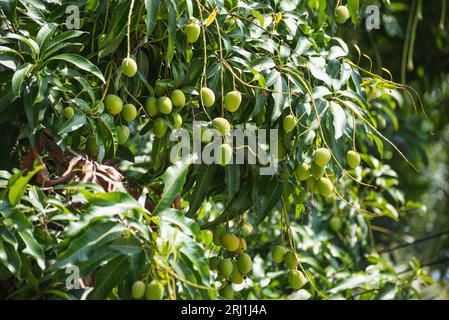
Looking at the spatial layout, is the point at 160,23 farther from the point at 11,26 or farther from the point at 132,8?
the point at 11,26

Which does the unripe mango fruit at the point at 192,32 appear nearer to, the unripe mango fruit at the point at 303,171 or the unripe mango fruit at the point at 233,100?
the unripe mango fruit at the point at 233,100

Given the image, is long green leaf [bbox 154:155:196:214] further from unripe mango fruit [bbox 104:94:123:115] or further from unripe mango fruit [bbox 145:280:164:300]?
unripe mango fruit [bbox 104:94:123:115]

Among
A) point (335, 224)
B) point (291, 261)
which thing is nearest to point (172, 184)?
point (291, 261)

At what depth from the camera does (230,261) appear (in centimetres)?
158

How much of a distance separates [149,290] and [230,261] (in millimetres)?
398

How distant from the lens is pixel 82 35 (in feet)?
5.48

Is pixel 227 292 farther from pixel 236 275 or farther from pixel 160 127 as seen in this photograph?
pixel 160 127

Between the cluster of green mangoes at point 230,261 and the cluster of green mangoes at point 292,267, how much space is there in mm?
91

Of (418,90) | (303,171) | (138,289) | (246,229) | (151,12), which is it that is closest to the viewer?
(138,289)

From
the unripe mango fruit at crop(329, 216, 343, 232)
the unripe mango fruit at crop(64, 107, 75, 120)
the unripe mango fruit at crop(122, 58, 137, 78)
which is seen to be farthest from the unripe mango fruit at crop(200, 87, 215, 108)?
the unripe mango fruit at crop(329, 216, 343, 232)

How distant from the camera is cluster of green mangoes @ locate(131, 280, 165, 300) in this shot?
1195 mm

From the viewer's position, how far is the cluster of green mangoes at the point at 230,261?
1582 mm

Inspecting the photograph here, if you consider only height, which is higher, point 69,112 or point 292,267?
point 69,112

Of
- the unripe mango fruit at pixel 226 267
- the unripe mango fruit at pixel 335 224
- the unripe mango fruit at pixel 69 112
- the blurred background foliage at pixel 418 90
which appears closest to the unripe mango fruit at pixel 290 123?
the unripe mango fruit at pixel 226 267
